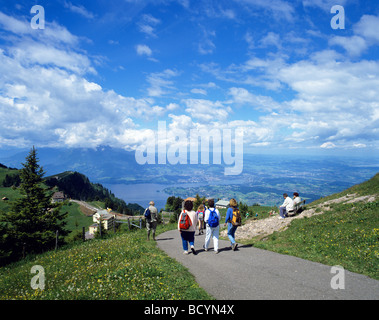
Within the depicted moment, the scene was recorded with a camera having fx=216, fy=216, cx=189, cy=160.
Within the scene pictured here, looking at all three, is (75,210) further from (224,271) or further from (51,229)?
(224,271)

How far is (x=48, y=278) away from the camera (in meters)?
9.22

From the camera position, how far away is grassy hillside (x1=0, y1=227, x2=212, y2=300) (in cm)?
674

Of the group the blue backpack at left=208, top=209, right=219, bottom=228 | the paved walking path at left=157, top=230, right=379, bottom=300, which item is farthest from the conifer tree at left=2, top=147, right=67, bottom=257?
the paved walking path at left=157, top=230, right=379, bottom=300

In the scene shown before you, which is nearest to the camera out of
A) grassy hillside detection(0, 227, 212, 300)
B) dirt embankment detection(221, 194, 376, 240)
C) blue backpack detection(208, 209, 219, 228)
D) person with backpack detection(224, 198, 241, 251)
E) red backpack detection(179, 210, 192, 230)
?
grassy hillside detection(0, 227, 212, 300)

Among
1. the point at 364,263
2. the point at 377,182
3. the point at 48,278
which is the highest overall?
the point at 377,182

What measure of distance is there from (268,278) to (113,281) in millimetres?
5696

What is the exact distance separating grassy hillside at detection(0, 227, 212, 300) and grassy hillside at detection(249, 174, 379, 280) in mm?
6720

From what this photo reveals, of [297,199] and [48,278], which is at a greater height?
[297,199]

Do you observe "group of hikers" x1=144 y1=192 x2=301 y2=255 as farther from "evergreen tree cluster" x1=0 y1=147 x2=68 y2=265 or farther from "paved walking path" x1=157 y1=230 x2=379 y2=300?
"evergreen tree cluster" x1=0 y1=147 x2=68 y2=265

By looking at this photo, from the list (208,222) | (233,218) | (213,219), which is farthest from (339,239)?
(208,222)
